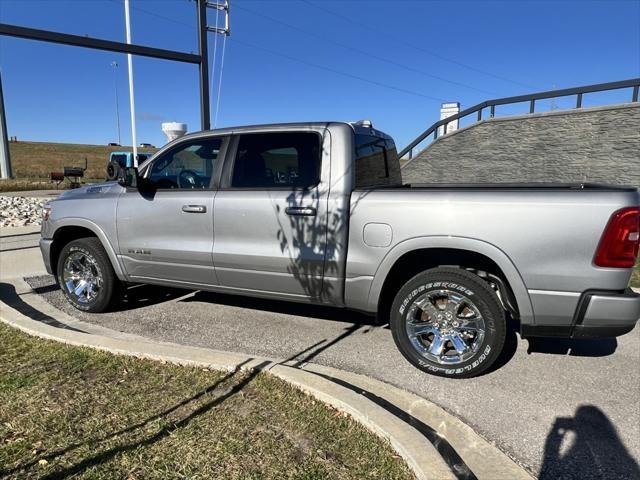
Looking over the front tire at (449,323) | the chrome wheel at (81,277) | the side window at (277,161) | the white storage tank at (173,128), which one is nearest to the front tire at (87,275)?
the chrome wheel at (81,277)

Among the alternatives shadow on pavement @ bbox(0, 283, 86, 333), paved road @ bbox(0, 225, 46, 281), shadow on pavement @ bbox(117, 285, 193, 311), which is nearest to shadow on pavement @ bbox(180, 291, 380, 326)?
shadow on pavement @ bbox(117, 285, 193, 311)

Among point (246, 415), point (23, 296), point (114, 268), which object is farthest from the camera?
point (23, 296)

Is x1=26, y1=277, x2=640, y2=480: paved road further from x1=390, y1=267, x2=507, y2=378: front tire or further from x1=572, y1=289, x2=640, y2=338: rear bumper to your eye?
x1=572, y1=289, x2=640, y2=338: rear bumper

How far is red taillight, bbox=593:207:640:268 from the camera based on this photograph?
2.83 meters

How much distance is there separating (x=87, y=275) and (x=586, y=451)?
14.9 ft

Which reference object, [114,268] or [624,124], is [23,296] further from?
[624,124]

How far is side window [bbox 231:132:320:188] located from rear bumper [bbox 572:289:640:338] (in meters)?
2.09

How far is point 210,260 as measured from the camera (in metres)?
4.12

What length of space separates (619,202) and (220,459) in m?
2.70

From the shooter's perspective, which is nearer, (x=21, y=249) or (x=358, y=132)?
(x=358, y=132)

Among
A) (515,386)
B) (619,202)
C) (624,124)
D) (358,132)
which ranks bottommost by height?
(515,386)

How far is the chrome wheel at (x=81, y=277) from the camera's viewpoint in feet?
15.7

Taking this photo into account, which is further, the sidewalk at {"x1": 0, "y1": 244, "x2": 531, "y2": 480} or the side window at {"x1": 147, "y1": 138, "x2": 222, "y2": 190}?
the side window at {"x1": 147, "y1": 138, "x2": 222, "y2": 190}

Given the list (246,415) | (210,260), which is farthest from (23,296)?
(246,415)
